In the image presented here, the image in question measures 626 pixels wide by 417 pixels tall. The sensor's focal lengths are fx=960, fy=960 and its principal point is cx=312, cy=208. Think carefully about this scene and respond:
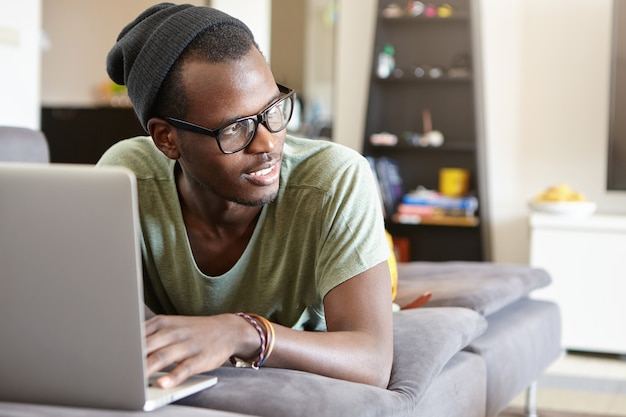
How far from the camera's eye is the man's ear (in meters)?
1.55

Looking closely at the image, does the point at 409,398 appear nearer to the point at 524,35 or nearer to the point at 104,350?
the point at 104,350

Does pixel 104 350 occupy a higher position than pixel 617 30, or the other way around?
pixel 617 30

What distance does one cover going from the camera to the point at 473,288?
2.40 metres

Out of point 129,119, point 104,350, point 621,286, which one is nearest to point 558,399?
point 621,286

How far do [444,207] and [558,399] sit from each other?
1641 millimetres

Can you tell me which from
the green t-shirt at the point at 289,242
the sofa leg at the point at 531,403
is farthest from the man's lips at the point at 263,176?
the sofa leg at the point at 531,403

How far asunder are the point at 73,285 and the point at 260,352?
1.16 feet

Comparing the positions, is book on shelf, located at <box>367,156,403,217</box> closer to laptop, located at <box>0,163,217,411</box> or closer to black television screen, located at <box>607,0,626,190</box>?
black television screen, located at <box>607,0,626,190</box>

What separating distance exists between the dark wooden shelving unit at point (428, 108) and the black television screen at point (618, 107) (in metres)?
0.70

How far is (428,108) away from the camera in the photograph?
5.07 metres

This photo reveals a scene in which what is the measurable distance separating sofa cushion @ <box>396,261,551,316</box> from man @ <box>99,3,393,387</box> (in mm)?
679

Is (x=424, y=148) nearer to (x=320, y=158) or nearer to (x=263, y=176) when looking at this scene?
(x=320, y=158)

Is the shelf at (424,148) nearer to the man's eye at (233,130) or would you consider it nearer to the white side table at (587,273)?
the white side table at (587,273)

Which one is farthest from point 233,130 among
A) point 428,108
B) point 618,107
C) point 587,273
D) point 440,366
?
point 428,108
